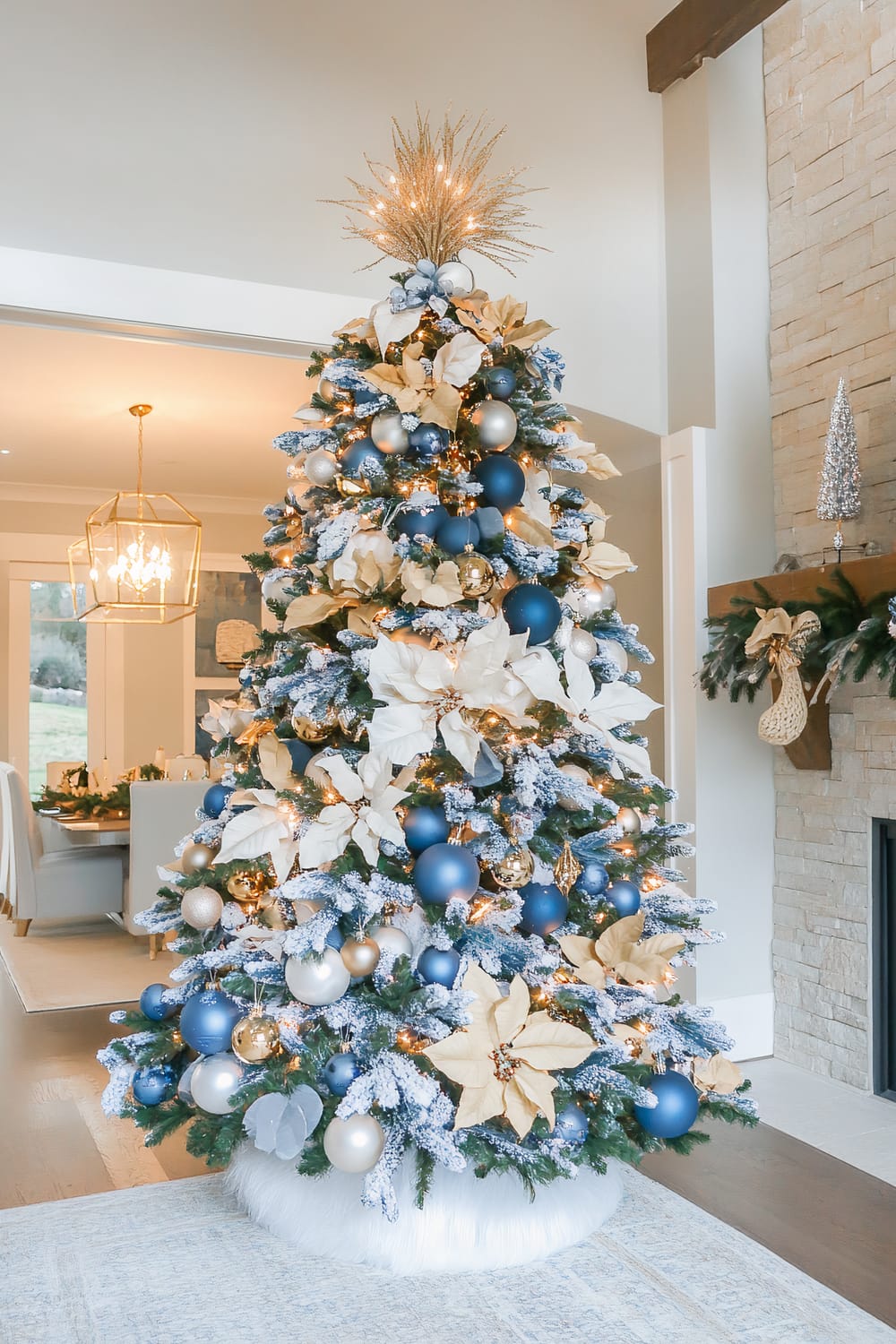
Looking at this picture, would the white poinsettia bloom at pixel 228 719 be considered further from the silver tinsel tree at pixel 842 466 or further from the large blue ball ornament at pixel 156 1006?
the silver tinsel tree at pixel 842 466

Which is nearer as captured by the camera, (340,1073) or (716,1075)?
(340,1073)

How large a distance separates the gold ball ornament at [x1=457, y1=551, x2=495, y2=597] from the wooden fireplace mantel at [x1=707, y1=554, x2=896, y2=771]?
143 centimetres

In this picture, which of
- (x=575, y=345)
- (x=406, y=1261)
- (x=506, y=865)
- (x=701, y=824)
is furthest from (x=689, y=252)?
(x=406, y=1261)

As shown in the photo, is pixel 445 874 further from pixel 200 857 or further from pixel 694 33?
pixel 694 33

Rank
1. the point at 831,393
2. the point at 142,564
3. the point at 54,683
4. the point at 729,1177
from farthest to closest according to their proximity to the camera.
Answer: the point at 54,683 < the point at 142,564 < the point at 831,393 < the point at 729,1177

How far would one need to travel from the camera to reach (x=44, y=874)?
17.5ft

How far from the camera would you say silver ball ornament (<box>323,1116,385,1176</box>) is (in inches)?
64.5

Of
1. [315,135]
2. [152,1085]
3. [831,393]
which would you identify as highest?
[315,135]

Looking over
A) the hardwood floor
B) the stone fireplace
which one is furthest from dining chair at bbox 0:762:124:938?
the stone fireplace

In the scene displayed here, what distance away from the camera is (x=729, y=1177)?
2.43 metres

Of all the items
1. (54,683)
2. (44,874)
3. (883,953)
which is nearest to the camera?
(883,953)

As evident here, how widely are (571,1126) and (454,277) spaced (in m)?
1.49

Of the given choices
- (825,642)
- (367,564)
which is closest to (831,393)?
(825,642)

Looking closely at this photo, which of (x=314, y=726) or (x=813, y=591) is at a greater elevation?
(x=813, y=591)
